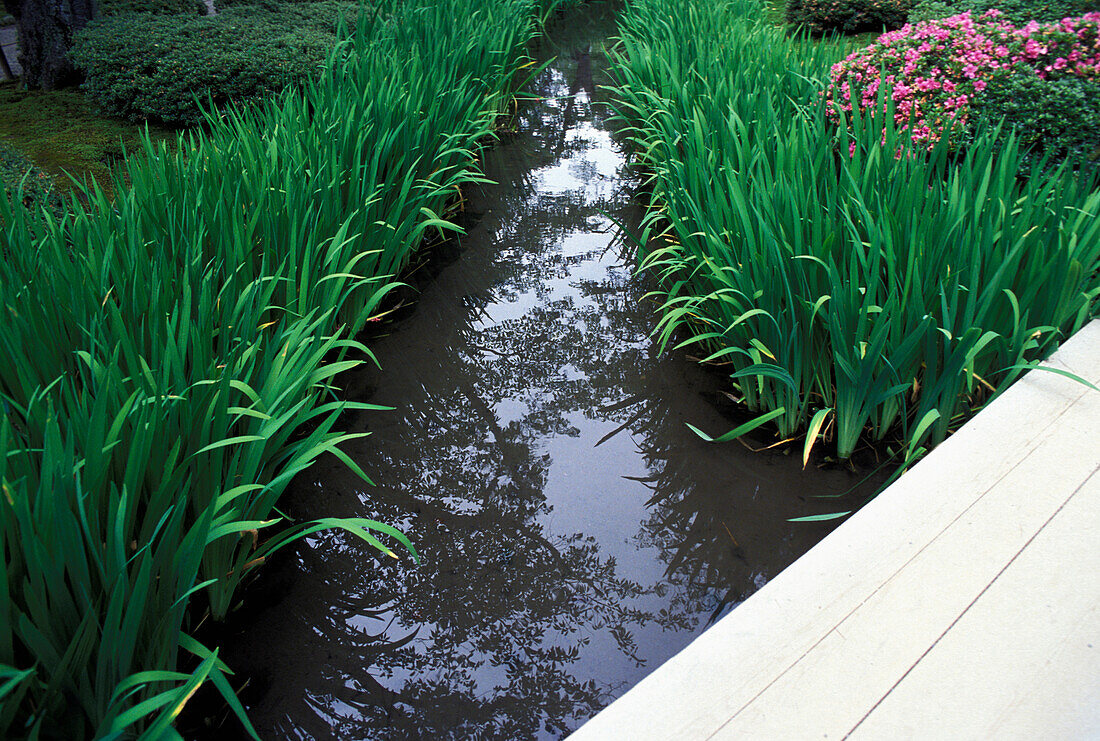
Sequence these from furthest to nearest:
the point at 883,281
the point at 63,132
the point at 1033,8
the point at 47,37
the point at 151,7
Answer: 1. the point at 151,7
2. the point at 47,37
3. the point at 63,132
4. the point at 1033,8
5. the point at 883,281

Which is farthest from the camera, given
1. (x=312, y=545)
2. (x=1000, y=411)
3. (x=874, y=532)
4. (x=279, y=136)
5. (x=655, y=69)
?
(x=655, y=69)

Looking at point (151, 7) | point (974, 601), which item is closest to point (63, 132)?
point (151, 7)

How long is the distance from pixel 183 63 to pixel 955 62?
160 inches

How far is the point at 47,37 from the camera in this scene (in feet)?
15.4

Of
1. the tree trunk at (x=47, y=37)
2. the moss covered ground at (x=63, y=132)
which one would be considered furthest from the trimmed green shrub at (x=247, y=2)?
the moss covered ground at (x=63, y=132)

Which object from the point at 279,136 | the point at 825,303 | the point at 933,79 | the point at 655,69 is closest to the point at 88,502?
the point at 825,303

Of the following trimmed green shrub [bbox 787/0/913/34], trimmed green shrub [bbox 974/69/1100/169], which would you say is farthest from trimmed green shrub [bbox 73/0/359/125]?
trimmed green shrub [bbox 787/0/913/34]

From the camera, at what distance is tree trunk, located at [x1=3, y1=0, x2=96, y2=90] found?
15.1 feet

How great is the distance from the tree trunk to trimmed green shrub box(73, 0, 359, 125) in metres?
0.21

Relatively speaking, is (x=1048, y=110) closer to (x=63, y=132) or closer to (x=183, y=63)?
(x=183, y=63)

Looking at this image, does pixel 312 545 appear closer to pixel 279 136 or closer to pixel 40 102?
pixel 279 136

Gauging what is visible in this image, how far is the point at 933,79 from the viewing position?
294cm

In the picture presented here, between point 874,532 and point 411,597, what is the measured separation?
3.13 feet

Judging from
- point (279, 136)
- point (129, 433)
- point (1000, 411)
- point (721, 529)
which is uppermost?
point (279, 136)
